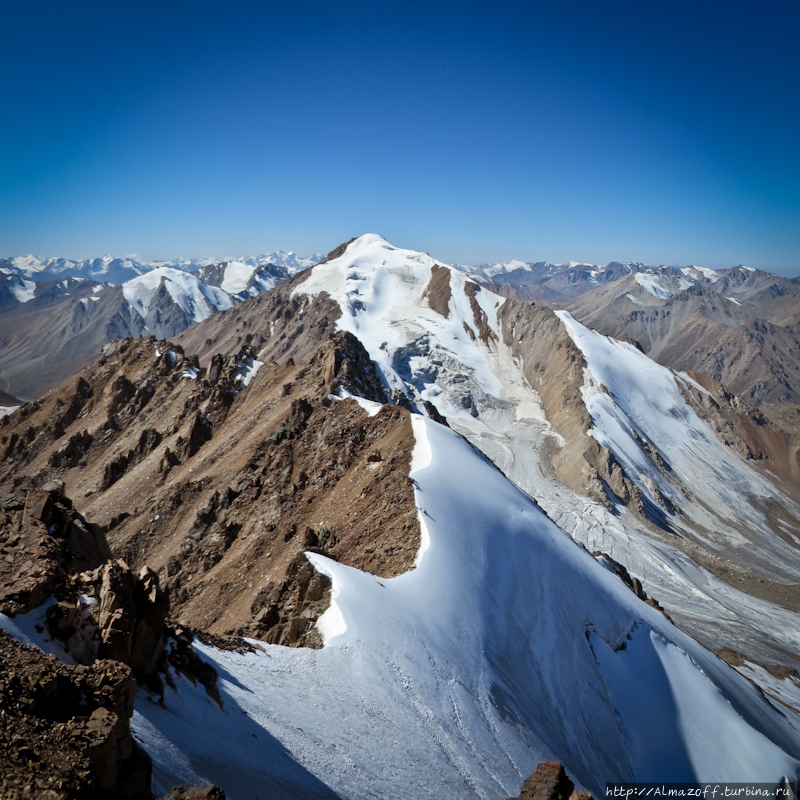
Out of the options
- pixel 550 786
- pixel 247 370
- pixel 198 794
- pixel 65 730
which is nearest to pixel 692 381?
pixel 247 370

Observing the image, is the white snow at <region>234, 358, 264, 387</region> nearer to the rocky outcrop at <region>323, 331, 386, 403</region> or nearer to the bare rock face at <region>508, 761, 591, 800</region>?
the rocky outcrop at <region>323, 331, 386, 403</region>

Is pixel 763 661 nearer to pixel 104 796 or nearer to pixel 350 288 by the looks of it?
pixel 104 796

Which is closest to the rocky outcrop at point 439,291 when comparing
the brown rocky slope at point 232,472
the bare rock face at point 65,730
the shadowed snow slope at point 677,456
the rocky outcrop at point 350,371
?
the shadowed snow slope at point 677,456

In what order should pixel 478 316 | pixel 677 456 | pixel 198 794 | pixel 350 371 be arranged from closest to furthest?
pixel 198 794 < pixel 350 371 < pixel 677 456 < pixel 478 316

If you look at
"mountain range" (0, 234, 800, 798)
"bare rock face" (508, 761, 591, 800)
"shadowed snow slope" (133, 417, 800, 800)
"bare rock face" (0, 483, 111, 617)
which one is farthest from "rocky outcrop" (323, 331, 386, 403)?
"bare rock face" (508, 761, 591, 800)

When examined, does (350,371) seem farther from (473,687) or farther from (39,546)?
(39,546)

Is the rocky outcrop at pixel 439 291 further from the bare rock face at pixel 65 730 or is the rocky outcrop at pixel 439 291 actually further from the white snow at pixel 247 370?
the bare rock face at pixel 65 730
